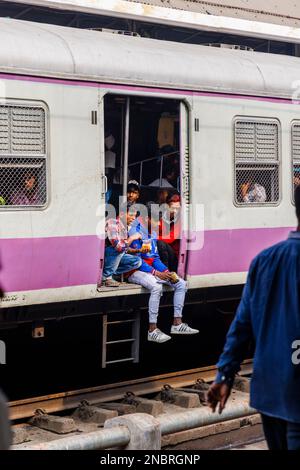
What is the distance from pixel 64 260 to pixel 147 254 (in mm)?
1383

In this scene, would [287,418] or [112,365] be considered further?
[112,365]

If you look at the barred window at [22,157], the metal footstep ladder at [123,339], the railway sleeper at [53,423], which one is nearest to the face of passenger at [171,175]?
the metal footstep ladder at [123,339]

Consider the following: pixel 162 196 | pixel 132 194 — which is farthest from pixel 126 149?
pixel 162 196

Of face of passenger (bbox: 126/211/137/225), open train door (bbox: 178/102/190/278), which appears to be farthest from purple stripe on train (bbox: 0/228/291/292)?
face of passenger (bbox: 126/211/137/225)

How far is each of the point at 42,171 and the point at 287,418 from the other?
16.0 ft

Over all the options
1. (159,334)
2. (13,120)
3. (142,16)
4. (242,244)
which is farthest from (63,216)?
(142,16)

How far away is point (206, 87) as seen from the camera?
34.0ft

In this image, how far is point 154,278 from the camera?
10.0 m

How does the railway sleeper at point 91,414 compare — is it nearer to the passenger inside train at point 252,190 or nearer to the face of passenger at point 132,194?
the face of passenger at point 132,194

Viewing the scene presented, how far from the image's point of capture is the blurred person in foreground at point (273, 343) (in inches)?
182

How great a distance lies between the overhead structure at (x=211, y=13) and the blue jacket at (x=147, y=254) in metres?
3.15

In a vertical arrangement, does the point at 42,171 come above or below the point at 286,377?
above

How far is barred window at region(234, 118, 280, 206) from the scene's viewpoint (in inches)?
421
